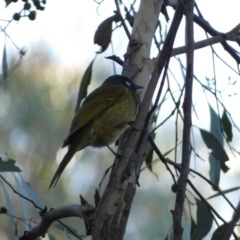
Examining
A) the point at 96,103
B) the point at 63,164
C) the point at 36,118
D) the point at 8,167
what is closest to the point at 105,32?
the point at 96,103

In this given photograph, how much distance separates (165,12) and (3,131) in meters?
5.20

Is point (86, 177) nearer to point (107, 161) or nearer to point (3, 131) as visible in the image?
point (107, 161)

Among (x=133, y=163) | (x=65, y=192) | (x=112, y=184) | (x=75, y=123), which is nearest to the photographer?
(x=112, y=184)

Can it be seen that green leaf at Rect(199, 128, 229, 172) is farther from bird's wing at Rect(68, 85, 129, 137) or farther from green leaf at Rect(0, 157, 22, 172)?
green leaf at Rect(0, 157, 22, 172)

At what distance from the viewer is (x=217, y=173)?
2941 millimetres

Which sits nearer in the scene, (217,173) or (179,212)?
(179,212)

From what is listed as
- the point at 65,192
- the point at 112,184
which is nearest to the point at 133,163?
the point at 112,184

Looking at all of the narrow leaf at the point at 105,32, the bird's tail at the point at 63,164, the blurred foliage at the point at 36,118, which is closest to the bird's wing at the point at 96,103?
the bird's tail at the point at 63,164

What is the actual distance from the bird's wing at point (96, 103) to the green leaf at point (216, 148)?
1.44 feet

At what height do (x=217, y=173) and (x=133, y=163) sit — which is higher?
(x=217, y=173)

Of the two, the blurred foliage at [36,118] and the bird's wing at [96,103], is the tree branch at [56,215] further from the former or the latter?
the blurred foliage at [36,118]


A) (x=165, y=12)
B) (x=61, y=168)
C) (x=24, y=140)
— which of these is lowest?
(x=61, y=168)

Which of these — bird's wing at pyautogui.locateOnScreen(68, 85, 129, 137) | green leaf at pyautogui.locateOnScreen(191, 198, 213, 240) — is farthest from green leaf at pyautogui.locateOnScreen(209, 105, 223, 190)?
bird's wing at pyautogui.locateOnScreen(68, 85, 129, 137)

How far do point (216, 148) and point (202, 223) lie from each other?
1.53 ft
